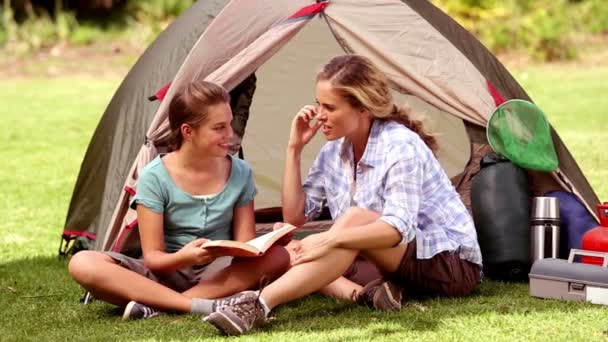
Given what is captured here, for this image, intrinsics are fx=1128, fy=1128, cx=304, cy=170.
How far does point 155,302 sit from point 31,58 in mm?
12709

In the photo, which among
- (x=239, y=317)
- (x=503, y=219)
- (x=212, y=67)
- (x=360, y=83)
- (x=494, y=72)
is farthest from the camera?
(x=494, y=72)

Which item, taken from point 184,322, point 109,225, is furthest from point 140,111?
point 184,322

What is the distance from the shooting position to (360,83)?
4.07m

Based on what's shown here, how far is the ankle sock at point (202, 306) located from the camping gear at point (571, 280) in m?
1.23

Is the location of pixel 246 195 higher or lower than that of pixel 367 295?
higher

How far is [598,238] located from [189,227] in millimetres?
1585

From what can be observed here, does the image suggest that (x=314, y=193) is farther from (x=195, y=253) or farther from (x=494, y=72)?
(x=494, y=72)

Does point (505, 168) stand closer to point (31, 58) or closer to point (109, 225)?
point (109, 225)

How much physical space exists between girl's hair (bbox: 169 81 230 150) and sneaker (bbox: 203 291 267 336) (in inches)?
29.7

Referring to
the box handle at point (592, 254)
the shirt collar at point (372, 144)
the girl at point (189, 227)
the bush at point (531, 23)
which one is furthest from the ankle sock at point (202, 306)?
the bush at point (531, 23)

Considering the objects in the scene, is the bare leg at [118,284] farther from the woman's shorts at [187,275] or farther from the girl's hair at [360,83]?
the girl's hair at [360,83]

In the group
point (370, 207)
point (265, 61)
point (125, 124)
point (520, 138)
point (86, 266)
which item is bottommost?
point (86, 266)

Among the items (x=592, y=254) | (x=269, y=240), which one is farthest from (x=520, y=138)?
(x=269, y=240)

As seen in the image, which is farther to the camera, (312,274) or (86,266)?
(86,266)
